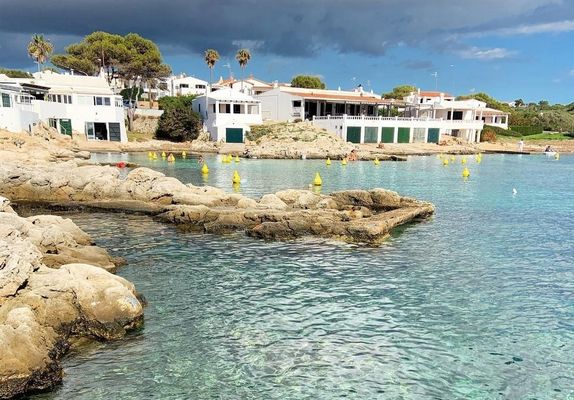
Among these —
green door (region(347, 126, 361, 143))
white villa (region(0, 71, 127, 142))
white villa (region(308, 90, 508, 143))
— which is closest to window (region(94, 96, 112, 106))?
white villa (region(0, 71, 127, 142))

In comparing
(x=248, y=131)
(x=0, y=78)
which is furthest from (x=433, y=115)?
(x=0, y=78)

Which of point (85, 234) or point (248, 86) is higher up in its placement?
point (248, 86)

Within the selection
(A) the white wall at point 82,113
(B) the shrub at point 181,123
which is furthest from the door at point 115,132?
(B) the shrub at point 181,123

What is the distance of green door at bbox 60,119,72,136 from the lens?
70062 millimetres

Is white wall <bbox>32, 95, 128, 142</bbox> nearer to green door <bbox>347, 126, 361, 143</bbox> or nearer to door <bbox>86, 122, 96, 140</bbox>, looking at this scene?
door <bbox>86, 122, 96, 140</bbox>

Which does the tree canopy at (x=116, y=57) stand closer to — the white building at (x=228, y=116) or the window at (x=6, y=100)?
the white building at (x=228, y=116)

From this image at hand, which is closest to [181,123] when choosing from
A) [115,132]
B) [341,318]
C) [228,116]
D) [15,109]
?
[228,116]

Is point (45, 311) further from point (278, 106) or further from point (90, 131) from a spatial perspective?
point (278, 106)

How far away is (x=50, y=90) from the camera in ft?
227

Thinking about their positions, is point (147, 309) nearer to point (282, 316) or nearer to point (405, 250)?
point (282, 316)

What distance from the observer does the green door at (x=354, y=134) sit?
81250 millimetres

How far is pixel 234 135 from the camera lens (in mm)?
81062

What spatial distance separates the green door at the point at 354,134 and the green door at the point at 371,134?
1.85 metres

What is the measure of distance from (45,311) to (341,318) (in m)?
7.36
